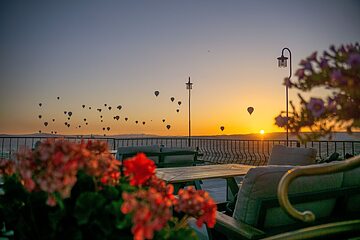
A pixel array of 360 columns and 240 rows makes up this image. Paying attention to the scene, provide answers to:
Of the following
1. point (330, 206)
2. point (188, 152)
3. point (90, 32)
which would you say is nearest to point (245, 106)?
point (90, 32)

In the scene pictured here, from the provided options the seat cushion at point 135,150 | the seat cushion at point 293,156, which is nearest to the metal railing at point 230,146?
the seat cushion at point 293,156

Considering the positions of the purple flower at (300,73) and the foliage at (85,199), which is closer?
the foliage at (85,199)

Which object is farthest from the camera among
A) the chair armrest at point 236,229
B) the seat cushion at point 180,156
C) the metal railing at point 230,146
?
the metal railing at point 230,146

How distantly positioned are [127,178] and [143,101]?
16104mm

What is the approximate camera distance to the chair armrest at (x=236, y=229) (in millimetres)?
1377

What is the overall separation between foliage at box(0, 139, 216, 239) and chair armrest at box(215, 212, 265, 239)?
735 mm

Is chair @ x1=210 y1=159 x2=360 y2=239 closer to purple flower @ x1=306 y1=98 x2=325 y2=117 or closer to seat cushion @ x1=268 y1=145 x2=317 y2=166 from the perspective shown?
purple flower @ x1=306 y1=98 x2=325 y2=117

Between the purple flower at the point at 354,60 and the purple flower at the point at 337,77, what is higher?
the purple flower at the point at 354,60

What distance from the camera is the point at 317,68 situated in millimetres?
641

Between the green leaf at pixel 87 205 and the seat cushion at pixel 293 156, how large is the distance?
3.42 metres

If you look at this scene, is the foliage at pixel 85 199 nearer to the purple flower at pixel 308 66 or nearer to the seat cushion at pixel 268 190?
the purple flower at pixel 308 66

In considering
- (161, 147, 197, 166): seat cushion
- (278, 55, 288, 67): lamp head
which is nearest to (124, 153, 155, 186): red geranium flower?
(161, 147, 197, 166): seat cushion

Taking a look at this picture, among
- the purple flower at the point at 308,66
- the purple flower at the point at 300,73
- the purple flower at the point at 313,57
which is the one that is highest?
the purple flower at the point at 313,57

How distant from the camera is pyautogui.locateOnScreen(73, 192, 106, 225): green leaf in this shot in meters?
0.63
